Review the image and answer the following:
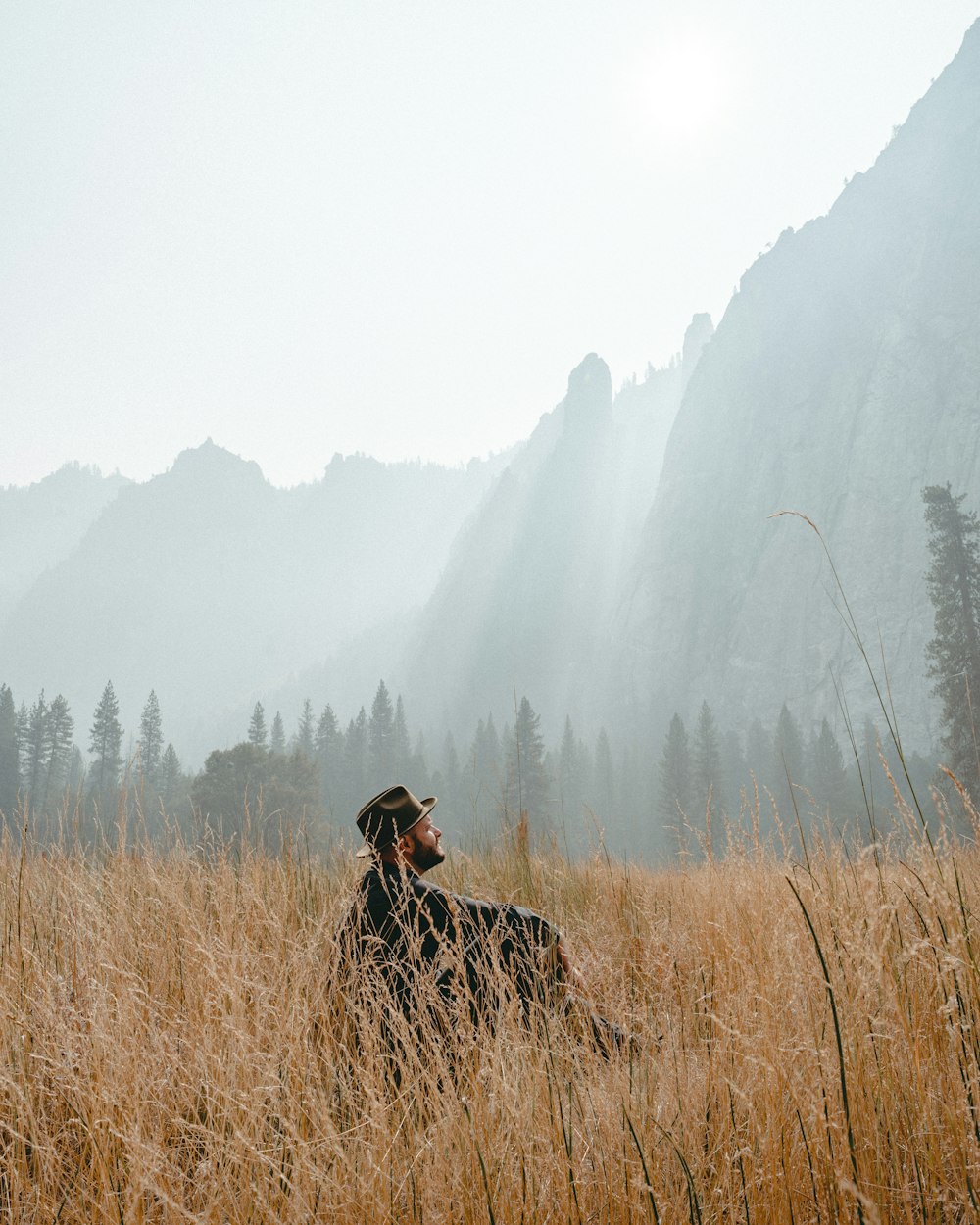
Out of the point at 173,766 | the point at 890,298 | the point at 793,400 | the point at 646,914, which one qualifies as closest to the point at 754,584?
the point at 793,400

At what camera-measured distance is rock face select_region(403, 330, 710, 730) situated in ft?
532

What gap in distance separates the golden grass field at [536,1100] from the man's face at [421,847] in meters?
0.93

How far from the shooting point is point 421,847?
15.0 feet

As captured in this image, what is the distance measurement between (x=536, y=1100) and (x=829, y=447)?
5050 inches

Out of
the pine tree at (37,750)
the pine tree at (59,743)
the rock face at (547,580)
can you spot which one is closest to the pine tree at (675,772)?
the pine tree at (59,743)

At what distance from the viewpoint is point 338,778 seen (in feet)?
253

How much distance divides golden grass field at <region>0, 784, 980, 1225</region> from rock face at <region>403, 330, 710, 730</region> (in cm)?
15064

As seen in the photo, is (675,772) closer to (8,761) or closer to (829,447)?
(8,761)

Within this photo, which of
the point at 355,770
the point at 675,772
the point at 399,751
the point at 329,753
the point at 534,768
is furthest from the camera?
the point at 399,751

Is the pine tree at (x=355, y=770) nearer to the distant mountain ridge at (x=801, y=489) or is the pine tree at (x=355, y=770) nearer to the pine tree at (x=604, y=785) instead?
the distant mountain ridge at (x=801, y=489)

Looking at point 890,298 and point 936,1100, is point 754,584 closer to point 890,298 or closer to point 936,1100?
point 890,298

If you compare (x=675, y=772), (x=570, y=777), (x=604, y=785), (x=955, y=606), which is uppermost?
(x=955, y=606)

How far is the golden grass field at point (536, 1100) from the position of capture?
178 centimetres

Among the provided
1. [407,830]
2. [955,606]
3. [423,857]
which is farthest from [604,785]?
[407,830]
